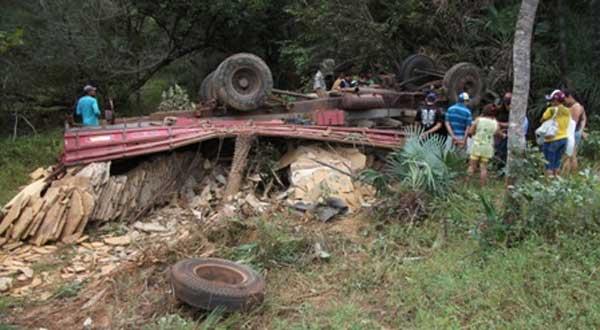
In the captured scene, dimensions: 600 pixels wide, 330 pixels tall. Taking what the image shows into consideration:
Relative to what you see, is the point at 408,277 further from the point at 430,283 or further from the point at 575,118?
the point at 575,118

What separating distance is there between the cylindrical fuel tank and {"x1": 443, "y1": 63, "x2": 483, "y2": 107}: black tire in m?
1.49

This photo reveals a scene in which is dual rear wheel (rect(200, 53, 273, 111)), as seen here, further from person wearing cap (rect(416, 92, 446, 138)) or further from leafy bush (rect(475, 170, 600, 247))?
leafy bush (rect(475, 170, 600, 247))

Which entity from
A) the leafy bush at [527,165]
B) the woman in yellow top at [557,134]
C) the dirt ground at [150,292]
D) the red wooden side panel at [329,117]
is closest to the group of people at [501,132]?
the woman in yellow top at [557,134]

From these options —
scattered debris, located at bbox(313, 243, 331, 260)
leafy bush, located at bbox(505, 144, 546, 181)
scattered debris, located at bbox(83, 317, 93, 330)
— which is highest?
leafy bush, located at bbox(505, 144, 546, 181)

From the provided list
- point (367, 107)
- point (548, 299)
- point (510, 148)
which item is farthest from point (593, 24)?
point (548, 299)

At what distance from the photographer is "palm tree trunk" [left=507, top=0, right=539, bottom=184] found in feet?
18.7

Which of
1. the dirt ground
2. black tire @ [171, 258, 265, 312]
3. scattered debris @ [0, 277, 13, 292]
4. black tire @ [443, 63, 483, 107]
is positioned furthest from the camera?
black tire @ [443, 63, 483, 107]

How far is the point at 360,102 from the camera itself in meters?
9.92

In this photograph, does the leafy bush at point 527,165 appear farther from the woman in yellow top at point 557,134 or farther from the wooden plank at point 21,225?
the wooden plank at point 21,225

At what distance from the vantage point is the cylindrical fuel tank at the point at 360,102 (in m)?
9.85

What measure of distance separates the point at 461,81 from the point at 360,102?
2290mm

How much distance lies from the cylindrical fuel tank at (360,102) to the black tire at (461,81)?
149cm

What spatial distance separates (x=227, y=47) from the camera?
18859mm

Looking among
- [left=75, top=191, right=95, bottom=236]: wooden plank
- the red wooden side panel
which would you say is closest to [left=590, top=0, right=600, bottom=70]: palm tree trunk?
the red wooden side panel
